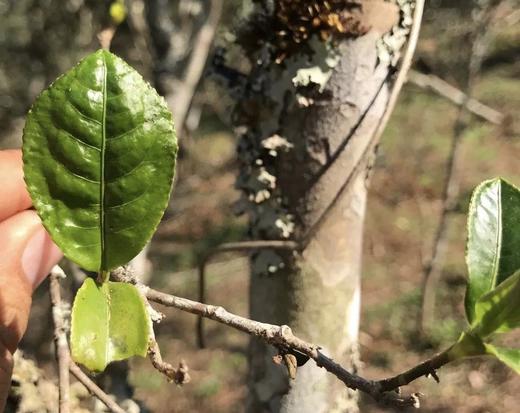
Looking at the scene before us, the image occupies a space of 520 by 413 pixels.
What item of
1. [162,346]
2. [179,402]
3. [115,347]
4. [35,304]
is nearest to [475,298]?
[115,347]

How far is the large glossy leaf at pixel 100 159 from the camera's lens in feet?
1.39

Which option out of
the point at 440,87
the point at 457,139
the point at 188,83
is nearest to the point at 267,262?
the point at 440,87

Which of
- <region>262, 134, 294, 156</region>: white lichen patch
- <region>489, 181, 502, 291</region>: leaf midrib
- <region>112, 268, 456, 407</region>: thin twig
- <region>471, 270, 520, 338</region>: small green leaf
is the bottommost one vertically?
<region>112, 268, 456, 407</region>: thin twig

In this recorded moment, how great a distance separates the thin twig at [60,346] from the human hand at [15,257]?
33mm

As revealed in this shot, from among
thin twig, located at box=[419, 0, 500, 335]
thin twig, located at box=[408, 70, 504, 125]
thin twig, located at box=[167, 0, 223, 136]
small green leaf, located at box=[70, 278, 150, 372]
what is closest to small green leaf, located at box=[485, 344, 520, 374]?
small green leaf, located at box=[70, 278, 150, 372]

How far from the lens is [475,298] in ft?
1.39

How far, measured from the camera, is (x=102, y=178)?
448 millimetres

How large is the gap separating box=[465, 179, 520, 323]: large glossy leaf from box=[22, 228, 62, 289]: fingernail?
1.53ft

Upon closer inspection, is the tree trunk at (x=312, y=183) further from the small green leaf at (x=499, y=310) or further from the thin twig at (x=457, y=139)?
the thin twig at (x=457, y=139)

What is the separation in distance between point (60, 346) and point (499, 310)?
Result: 34 cm

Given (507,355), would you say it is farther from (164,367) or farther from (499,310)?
(164,367)

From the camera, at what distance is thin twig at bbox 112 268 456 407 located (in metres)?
0.40

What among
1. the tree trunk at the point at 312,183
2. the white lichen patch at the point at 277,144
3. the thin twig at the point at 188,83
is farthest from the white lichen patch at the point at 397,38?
the thin twig at the point at 188,83

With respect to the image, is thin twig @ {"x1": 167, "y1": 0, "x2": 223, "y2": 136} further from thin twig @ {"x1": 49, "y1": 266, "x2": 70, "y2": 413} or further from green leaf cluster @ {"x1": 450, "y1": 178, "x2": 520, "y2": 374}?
green leaf cluster @ {"x1": 450, "y1": 178, "x2": 520, "y2": 374}
